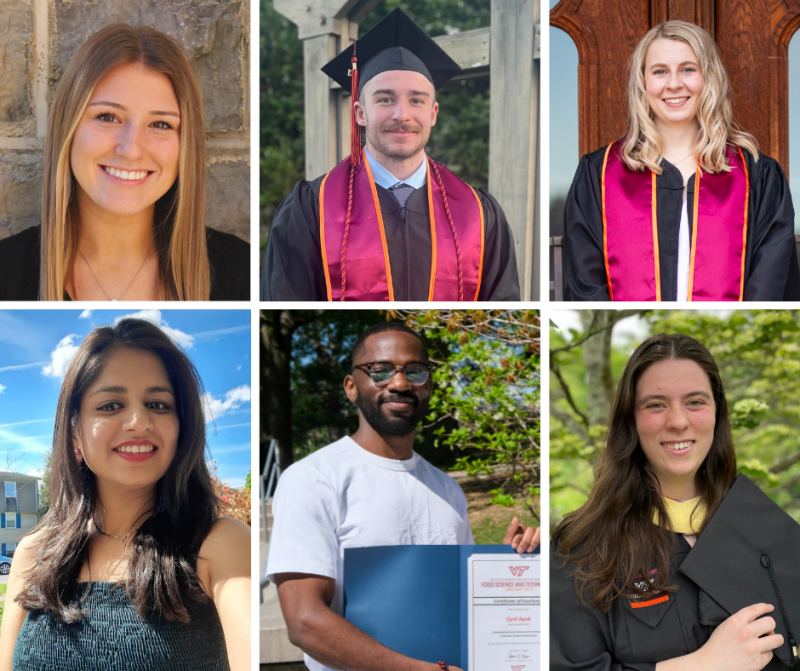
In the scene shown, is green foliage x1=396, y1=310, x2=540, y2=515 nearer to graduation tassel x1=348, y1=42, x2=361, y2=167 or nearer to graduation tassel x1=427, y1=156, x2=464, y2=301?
graduation tassel x1=427, y1=156, x2=464, y2=301

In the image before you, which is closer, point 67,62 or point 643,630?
point 643,630

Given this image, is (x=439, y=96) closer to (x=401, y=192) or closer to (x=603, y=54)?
(x=401, y=192)

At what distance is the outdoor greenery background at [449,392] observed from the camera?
2637 mm

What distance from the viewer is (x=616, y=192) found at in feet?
9.05

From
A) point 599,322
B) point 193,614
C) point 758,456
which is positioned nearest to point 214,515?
point 193,614

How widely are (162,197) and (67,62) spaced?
556 mm

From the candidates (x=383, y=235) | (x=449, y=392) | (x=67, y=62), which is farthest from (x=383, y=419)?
(x=67, y=62)

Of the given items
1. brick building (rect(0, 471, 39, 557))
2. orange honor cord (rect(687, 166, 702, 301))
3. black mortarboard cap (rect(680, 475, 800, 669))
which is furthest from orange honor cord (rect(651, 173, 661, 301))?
brick building (rect(0, 471, 39, 557))

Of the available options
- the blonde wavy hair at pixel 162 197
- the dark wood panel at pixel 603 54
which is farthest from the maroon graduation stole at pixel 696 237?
the blonde wavy hair at pixel 162 197

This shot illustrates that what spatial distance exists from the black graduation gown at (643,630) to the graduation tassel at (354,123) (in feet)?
5.15

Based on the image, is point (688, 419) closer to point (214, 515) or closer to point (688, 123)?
point (688, 123)

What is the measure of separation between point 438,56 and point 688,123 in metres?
0.86

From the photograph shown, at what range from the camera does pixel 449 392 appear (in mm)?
2668

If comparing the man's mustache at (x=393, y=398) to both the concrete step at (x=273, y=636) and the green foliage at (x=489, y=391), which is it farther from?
the concrete step at (x=273, y=636)
